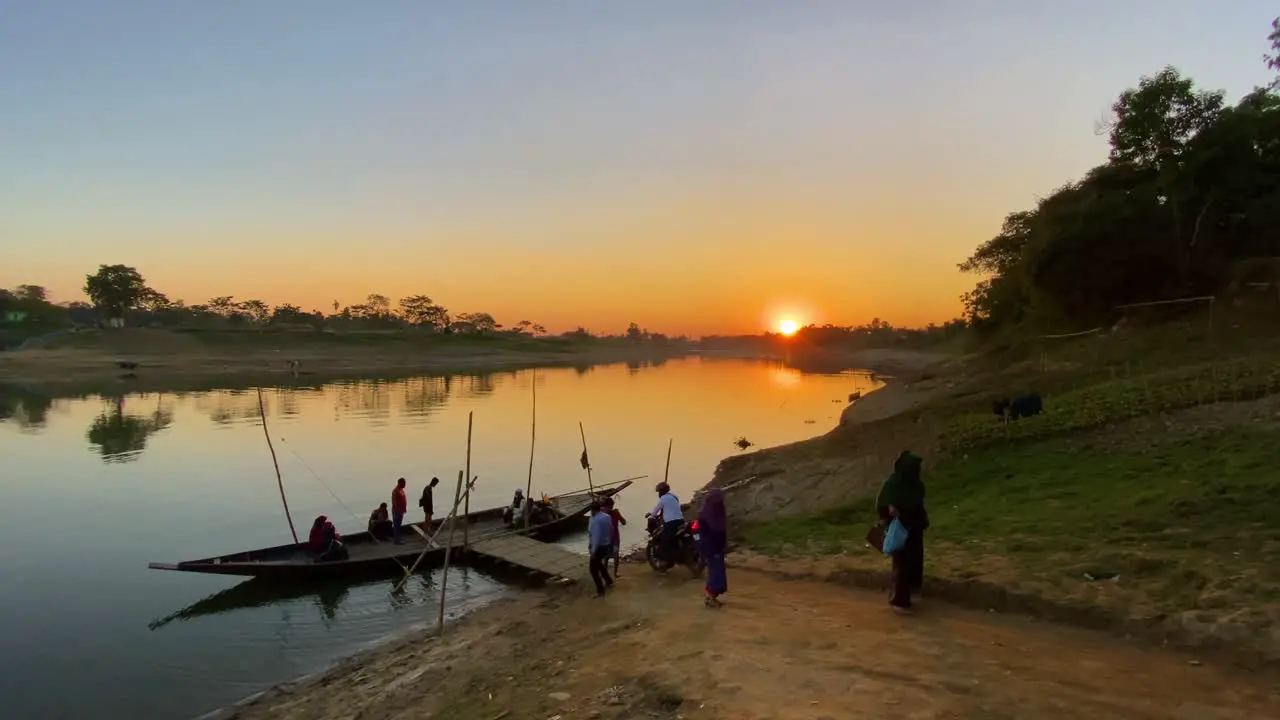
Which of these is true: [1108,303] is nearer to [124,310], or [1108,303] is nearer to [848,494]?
[848,494]

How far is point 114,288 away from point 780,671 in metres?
135

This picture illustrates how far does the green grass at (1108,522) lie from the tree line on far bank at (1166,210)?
74.6 feet

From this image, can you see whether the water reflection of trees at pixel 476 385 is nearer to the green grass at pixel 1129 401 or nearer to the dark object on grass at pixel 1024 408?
the dark object on grass at pixel 1024 408

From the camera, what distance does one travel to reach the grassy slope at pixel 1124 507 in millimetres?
8766

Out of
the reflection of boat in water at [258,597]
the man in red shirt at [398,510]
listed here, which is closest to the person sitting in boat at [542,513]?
the man in red shirt at [398,510]

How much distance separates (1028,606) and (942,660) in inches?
92.8

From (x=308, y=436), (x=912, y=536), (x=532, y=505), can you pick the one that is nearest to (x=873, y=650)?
(x=912, y=536)

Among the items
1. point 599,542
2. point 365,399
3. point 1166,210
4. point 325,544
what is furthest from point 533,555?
point 365,399

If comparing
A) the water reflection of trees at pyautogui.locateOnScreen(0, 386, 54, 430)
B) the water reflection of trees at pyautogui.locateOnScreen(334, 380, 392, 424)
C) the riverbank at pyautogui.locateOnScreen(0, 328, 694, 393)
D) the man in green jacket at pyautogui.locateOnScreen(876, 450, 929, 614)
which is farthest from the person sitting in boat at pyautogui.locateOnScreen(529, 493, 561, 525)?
the riverbank at pyautogui.locateOnScreen(0, 328, 694, 393)

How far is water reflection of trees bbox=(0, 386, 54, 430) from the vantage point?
47.9m

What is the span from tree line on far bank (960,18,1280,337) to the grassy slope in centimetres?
Answer: 1526

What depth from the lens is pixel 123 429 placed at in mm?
44625

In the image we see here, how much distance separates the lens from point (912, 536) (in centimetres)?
937

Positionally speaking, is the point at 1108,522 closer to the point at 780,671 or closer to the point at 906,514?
the point at 906,514
